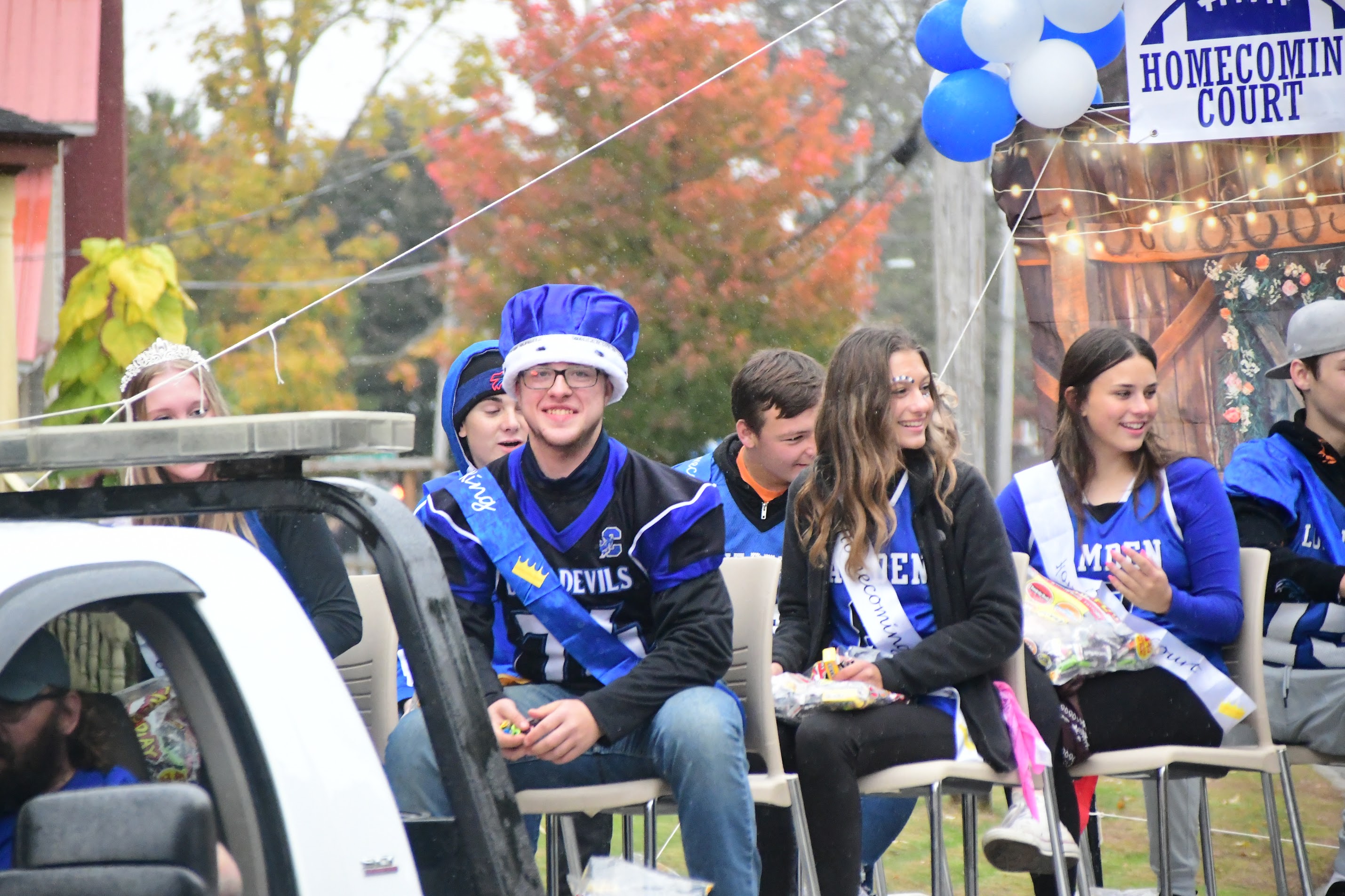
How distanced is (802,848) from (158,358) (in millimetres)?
2175

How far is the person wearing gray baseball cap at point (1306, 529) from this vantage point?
14.4 feet

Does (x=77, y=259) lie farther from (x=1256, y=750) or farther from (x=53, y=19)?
(x=1256, y=750)

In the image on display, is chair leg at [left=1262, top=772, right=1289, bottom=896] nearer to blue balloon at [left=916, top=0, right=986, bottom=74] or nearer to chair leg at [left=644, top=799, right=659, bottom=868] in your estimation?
chair leg at [left=644, top=799, right=659, bottom=868]

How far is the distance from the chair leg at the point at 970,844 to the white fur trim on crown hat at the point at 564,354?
155 cm

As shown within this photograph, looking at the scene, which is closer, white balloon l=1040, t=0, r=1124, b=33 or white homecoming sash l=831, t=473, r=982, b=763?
white homecoming sash l=831, t=473, r=982, b=763

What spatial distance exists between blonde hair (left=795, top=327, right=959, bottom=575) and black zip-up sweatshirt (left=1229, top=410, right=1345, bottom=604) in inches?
43.8

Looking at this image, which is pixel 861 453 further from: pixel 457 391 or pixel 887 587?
pixel 457 391

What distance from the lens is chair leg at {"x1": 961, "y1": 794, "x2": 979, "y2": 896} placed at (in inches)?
150

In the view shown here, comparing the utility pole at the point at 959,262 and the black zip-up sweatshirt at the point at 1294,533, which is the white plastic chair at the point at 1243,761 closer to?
the black zip-up sweatshirt at the point at 1294,533

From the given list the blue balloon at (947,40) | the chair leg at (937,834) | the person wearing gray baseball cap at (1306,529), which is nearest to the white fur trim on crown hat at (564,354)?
the chair leg at (937,834)

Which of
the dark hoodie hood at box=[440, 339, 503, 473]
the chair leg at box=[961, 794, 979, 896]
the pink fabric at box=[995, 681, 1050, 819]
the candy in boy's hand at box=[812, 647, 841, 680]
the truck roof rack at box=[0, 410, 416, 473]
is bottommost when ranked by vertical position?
the chair leg at box=[961, 794, 979, 896]

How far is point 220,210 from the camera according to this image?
1355 centimetres

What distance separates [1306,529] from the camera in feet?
15.4

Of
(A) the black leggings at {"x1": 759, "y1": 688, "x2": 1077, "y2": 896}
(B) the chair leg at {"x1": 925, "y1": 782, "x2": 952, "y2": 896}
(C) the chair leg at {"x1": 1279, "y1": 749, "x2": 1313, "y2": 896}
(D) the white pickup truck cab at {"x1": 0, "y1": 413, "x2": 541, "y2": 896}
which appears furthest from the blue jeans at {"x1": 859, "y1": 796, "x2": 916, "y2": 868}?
(D) the white pickup truck cab at {"x1": 0, "y1": 413, "x2": 541, "y2": 896}
